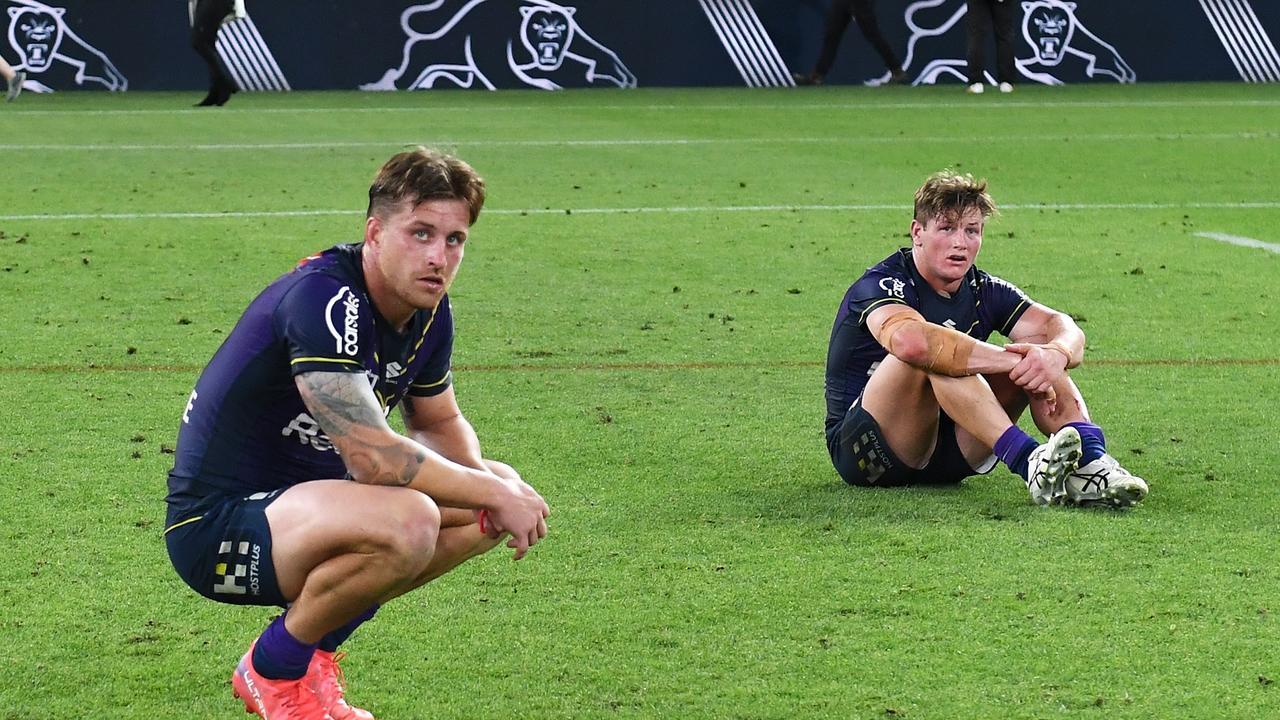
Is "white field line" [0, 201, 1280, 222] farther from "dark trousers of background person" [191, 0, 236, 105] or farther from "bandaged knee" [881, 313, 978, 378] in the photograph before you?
"dark trousers of background person" [191, 0, 236, 105]

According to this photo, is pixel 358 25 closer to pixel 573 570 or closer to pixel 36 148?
pixel 36 148

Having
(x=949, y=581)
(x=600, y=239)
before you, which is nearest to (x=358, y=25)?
(x=600, y=239)

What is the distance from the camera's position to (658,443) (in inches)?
277

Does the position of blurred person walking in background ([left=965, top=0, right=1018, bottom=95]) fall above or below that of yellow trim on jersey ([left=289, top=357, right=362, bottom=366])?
below

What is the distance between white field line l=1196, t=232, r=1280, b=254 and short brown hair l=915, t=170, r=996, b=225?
6576mm

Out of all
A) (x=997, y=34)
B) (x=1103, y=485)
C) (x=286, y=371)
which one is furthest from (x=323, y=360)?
(x=997, y=34)

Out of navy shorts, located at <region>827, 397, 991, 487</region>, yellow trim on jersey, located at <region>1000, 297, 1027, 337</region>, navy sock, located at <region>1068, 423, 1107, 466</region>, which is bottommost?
navy shorts, located at <region>827, 397, 991, 487</region>

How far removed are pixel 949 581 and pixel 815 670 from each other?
84 cm

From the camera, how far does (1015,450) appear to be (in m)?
5.96

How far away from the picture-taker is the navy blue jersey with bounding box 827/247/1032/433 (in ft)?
20.2

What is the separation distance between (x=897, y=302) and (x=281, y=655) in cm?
264

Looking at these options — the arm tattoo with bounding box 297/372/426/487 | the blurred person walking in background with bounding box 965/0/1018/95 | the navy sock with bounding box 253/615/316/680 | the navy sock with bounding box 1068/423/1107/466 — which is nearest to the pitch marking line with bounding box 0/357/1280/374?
the navy sock with bounding box 1068/423/1107/466

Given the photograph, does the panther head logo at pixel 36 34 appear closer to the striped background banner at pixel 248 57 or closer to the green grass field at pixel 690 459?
the striped background banner at pixel 248 57

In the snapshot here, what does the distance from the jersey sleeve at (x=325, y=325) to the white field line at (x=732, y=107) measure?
63.6 feet
